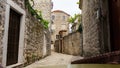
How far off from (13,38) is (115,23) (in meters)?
3.24

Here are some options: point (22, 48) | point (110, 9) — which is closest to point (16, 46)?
point (22, 48)

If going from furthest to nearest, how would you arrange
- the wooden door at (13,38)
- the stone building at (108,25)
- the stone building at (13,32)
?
the wooden door at (13,38) → the stone building at (13,32) → the stone building at (108,25)

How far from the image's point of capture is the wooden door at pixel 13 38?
5094 millimetres

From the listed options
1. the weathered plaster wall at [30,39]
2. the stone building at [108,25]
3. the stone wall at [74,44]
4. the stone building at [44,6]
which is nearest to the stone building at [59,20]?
the stone building at [44,6]

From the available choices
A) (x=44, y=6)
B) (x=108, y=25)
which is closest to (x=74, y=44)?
(x=44, y=6)

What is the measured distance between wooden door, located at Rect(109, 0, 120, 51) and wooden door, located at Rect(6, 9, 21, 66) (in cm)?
302

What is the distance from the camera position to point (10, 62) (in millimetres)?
5156

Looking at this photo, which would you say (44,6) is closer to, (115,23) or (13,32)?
(13,32)

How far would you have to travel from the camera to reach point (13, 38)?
5430 mm

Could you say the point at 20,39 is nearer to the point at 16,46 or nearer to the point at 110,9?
the point at 16,46

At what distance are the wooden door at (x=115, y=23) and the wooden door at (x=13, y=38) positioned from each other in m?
3.02

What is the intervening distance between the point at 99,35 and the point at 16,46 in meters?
2.82

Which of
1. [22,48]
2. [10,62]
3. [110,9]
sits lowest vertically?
Answer: [10,62]

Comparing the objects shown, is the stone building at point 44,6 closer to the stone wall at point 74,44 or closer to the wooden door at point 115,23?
the stone wall at point 74,44
